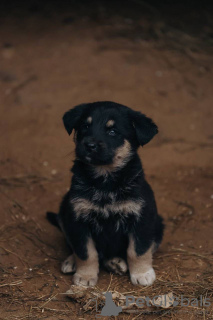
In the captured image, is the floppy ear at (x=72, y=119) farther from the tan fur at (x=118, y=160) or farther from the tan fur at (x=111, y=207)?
the tan fur at (x=111, y=207)

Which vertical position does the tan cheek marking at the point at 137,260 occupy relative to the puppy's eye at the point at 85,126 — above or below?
below

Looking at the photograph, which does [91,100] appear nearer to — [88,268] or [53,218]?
[53,218]

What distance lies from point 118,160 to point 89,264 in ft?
3.81

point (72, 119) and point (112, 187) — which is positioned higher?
point (72, 119)

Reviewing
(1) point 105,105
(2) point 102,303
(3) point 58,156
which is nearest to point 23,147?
(3) point 58,156

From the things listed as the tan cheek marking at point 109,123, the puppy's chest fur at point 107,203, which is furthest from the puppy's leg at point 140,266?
the tan cheek marking at point 109,123

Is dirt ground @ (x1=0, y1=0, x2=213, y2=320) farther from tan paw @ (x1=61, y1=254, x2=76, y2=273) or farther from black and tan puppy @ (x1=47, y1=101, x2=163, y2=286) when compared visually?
black and tan puppy @ (x1=47, y1=101, x2=163, y2=286)

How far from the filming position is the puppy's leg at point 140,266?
16.3 feet

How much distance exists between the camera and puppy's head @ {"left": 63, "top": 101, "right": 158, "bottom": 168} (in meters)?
4.62

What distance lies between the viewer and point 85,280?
4957 millimetres

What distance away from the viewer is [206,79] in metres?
9.94

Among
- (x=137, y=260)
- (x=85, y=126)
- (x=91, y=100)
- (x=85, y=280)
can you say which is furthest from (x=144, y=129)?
(x=91, y=100)

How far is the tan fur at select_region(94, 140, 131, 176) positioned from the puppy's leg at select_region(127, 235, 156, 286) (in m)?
0.76

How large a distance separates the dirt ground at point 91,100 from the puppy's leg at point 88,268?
0.12m
